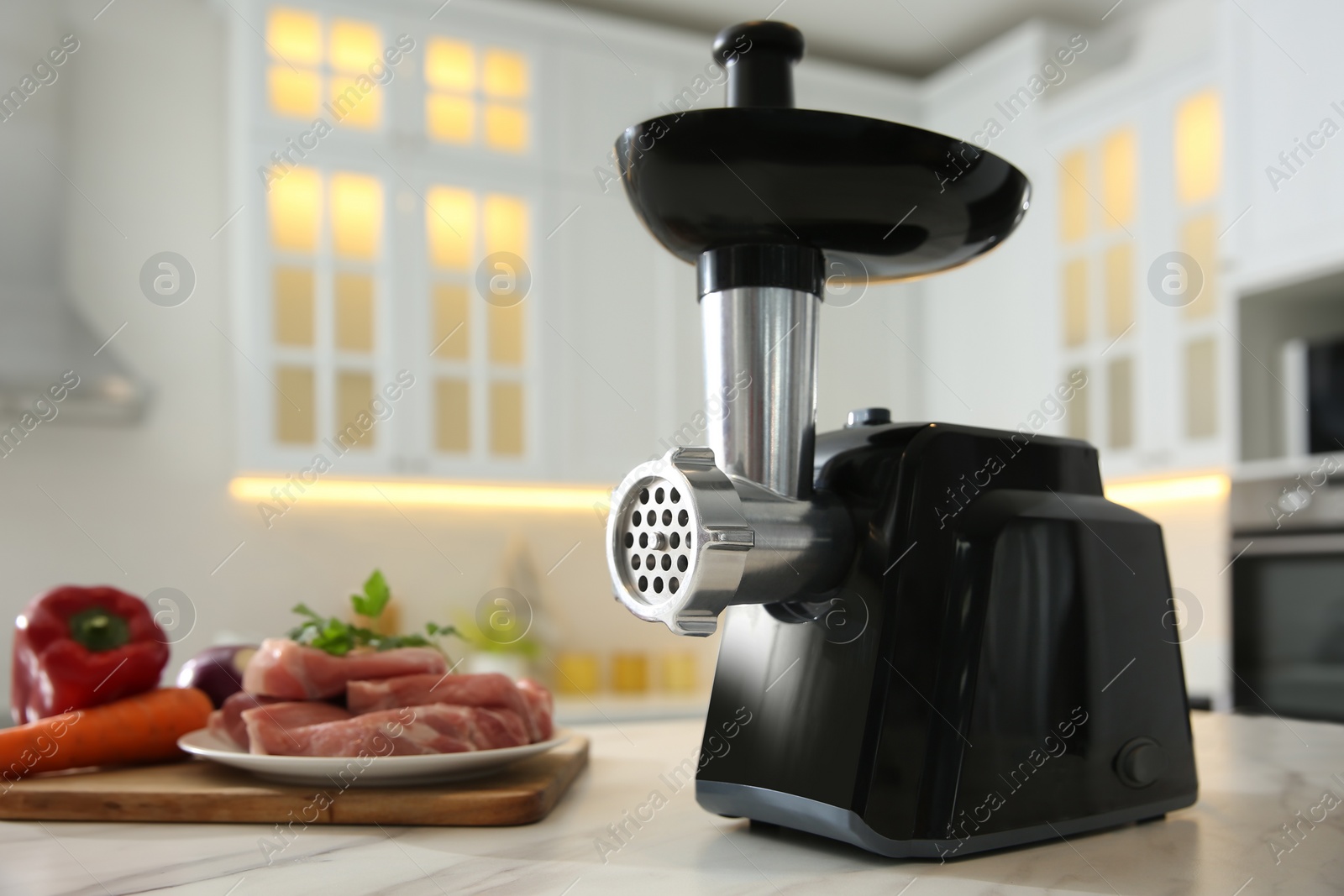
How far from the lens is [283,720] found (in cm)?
71

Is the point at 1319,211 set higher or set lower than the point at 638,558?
higher

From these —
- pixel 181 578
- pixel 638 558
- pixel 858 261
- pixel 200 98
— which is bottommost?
pixel 181 578

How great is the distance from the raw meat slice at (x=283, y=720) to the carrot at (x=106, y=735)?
133 mm

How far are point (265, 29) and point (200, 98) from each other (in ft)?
1.17

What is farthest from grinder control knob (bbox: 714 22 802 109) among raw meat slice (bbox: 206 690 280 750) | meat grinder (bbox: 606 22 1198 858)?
raw meat slice (bbox: 206 690 280 750)

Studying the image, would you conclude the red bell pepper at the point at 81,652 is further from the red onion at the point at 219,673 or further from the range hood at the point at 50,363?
the range hood at the point at 50,363

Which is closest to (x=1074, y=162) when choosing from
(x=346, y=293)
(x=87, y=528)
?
(x=346, y=293)

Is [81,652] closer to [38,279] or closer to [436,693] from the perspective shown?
[436,693]

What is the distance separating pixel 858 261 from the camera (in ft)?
2.21

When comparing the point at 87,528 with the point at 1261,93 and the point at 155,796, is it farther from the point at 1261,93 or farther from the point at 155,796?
the point at 1261,93

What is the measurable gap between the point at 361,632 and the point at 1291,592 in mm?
2020

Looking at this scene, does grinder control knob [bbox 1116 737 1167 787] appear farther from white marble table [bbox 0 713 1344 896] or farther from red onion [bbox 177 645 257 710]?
red onion [bbox 177 645 257 710]

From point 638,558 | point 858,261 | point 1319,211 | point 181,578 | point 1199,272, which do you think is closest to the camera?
point 638,558

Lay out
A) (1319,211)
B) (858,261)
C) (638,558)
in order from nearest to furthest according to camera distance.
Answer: (638,558), (858,261), (1319,211)
